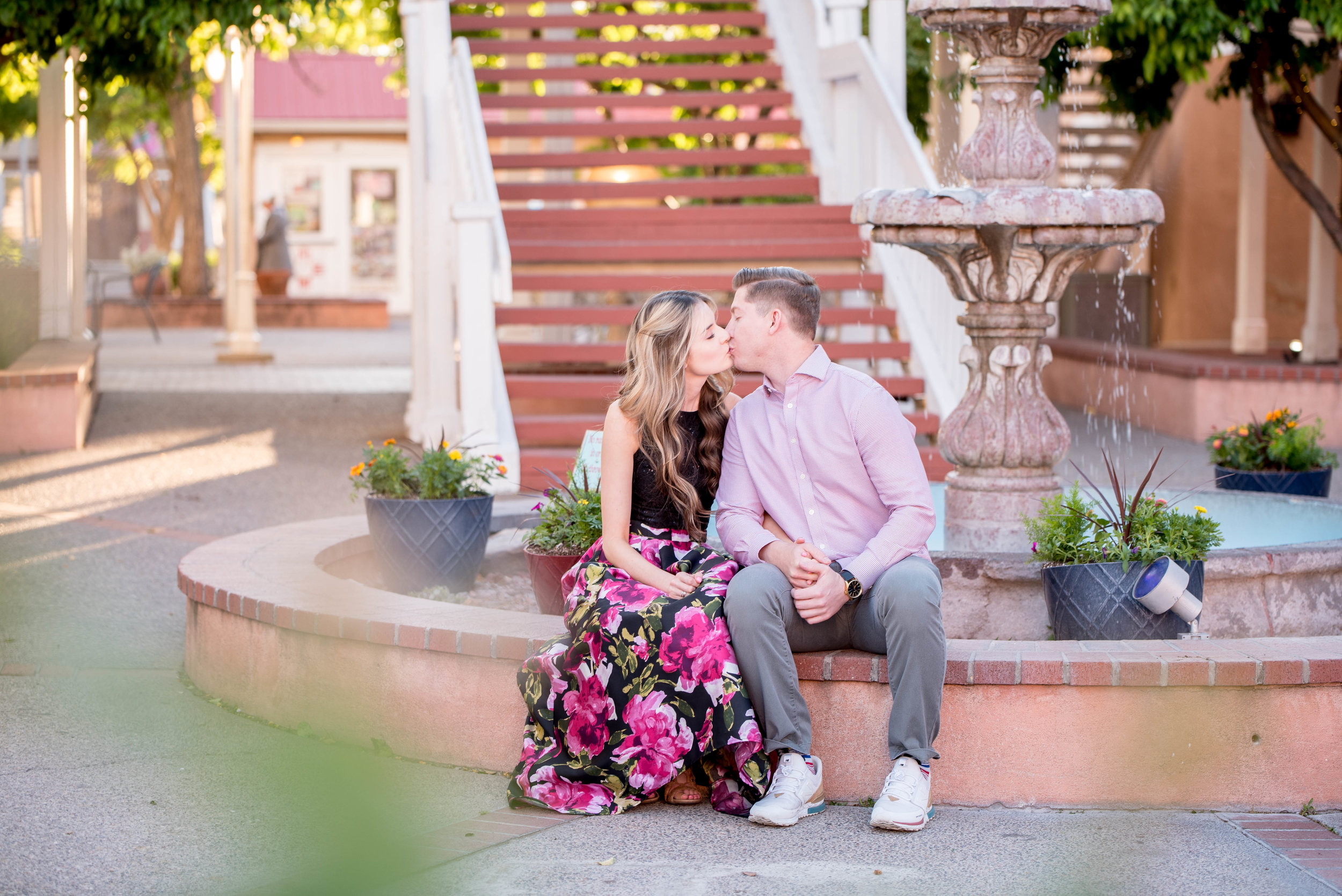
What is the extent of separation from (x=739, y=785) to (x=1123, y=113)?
10722mm

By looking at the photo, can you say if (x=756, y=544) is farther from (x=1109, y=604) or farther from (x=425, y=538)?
(x=425, y=538)

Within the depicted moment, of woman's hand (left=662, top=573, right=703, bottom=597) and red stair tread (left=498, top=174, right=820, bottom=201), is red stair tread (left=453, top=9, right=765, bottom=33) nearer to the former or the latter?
red stair tread (left=498, top=174, right=820, bottom=201)

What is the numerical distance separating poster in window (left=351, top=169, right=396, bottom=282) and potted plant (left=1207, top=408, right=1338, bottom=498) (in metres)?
25.7

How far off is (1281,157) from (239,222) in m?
10.4

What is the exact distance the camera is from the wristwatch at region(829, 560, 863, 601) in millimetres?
3564

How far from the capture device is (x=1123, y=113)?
42.7 ft

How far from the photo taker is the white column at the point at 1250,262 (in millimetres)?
14297

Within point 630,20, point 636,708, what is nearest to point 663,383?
point 636,708

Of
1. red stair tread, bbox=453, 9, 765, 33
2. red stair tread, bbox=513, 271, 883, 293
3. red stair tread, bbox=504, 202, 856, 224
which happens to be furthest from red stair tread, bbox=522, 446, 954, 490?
red stair tread, bbox=453, 9, 765, 33

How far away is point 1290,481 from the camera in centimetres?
689

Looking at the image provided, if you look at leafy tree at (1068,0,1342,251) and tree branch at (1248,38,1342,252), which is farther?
tree branch at (1248,38,1342,252)

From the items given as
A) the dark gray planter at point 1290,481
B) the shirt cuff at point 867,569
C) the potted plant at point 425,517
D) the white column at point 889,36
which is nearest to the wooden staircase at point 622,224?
the white column at point 889,36

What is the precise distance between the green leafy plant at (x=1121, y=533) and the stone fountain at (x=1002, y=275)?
30.8 inches

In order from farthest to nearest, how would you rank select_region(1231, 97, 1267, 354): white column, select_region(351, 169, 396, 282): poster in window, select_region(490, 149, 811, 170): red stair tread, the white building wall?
select_region(351, 169, 396, 282): poster in window < the white building wall < select_region(1231, 97, 1267, 354): white column < select_region(490, 149, 811, 170): red stair tread
